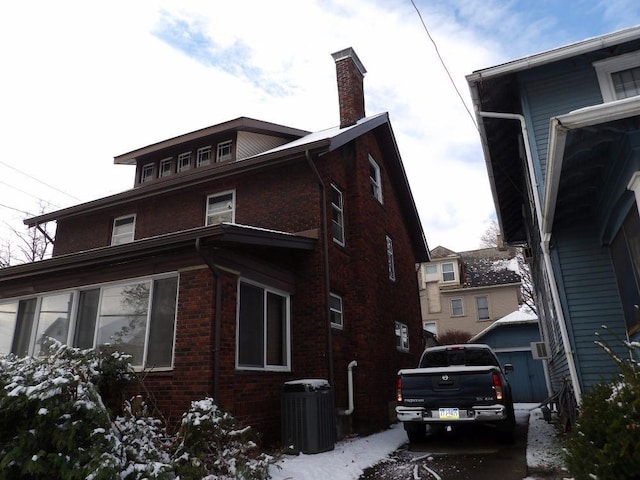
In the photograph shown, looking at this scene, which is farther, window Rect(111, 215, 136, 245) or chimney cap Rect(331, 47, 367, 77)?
chimney cap Rect(331, 47, 367, 77)

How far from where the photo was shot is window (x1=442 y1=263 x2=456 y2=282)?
36309 millimetres

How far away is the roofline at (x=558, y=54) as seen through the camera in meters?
7.94

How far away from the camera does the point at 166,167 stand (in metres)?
15.6

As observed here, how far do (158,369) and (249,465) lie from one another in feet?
8.88

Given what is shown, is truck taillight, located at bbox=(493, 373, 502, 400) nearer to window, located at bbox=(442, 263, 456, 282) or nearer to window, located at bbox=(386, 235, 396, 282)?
window, located at bbox=(386, 235, 396, 282)

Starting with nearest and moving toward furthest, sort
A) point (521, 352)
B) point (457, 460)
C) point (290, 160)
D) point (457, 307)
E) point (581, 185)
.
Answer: point (581, 185) < point (457, 460) < point (290, 160) < point (521, 352) < point (457, 307)

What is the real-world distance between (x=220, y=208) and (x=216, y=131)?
335 cm

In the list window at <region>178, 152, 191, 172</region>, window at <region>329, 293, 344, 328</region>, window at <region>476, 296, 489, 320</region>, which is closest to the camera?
window at <region>329, 293, 344, 328</region>

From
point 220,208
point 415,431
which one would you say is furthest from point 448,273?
point 415,431

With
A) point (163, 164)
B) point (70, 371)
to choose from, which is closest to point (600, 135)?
point (70, 371)

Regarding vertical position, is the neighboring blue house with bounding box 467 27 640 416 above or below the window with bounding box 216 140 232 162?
below

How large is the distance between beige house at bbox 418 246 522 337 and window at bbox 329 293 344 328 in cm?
2440

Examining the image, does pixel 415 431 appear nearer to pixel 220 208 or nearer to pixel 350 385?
pixel 350 385

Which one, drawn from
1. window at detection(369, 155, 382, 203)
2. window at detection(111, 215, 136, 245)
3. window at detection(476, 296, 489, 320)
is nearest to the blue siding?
window at detection(369, 155, 382, 203)
